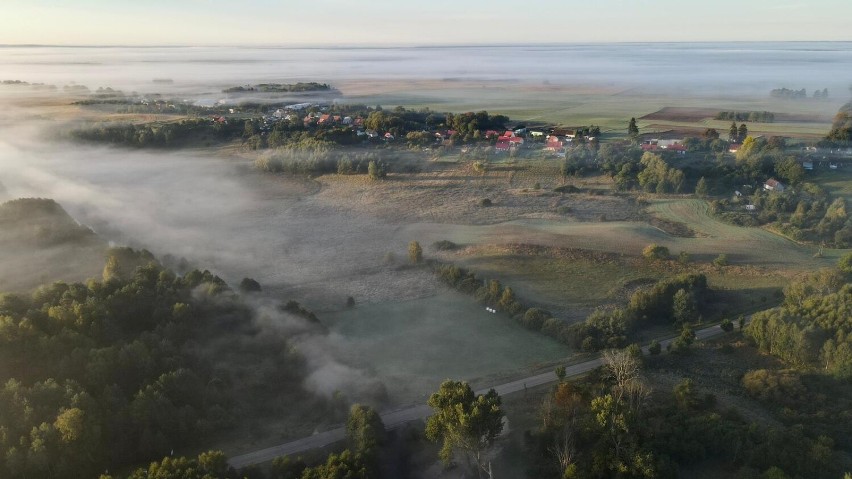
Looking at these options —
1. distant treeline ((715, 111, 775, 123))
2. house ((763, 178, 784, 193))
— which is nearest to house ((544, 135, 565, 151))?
house ((763, 178, 784, 193))

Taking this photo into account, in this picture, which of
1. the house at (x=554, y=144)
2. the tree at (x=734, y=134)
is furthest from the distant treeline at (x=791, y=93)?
the house at (x=554, y=144)

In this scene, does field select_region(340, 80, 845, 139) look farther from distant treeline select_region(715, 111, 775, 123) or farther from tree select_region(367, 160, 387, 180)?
tree select_region(367, 160, 387, 180)

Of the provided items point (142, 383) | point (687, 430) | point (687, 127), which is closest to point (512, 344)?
point (687, 430)

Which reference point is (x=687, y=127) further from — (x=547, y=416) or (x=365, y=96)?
(x=547, y=416)

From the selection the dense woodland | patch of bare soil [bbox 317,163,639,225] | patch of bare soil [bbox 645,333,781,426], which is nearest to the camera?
the dense woodland

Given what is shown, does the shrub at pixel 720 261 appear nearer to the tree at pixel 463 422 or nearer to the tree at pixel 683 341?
the tree at pixel 683 341

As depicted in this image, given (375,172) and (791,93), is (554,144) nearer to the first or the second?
(375,172)

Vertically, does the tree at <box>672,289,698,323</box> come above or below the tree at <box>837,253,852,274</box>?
below

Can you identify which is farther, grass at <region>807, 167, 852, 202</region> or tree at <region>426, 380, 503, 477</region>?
grass at <region>807, 167, 852, 202</region>
